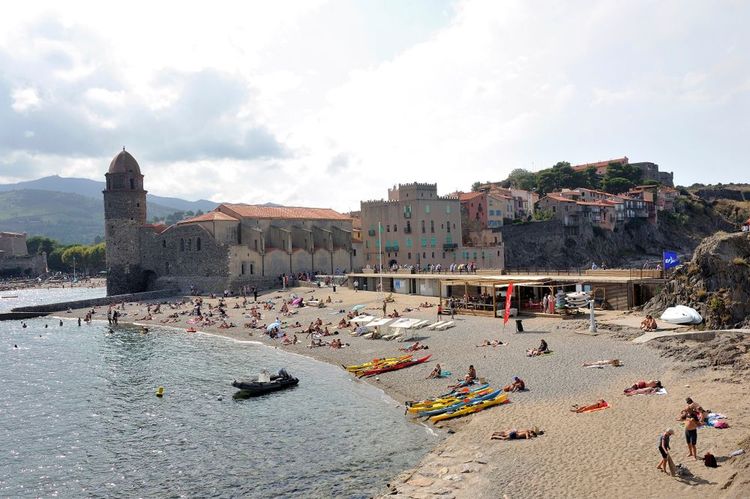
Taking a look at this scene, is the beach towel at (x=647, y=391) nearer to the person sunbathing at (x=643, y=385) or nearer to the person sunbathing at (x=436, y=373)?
the person sunbathing at (x=643, y=385)

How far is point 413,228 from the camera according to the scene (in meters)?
73.4

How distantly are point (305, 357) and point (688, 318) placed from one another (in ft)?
65.4

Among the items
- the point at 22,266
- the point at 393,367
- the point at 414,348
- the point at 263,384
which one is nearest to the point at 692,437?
the point at 393,367

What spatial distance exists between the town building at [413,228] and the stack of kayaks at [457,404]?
49652 millimetres

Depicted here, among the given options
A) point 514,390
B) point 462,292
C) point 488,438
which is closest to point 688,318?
point 514,390

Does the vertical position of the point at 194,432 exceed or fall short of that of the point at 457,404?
it falls short

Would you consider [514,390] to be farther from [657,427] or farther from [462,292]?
[462,292]

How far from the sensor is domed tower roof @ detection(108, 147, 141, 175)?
7388 cm

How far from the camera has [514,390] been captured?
72.4 feet

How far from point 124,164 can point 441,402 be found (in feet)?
210

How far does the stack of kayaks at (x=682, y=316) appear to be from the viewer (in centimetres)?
2808

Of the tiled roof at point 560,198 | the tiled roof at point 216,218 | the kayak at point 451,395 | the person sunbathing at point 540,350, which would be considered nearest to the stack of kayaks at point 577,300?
the person sunbathing at point 540,350

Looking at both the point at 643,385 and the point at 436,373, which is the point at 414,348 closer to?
the point at 436,373

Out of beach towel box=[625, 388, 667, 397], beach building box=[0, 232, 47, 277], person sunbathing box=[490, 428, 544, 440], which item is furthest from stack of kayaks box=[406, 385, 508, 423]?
beach building box=[0, 232, 47, 277]
